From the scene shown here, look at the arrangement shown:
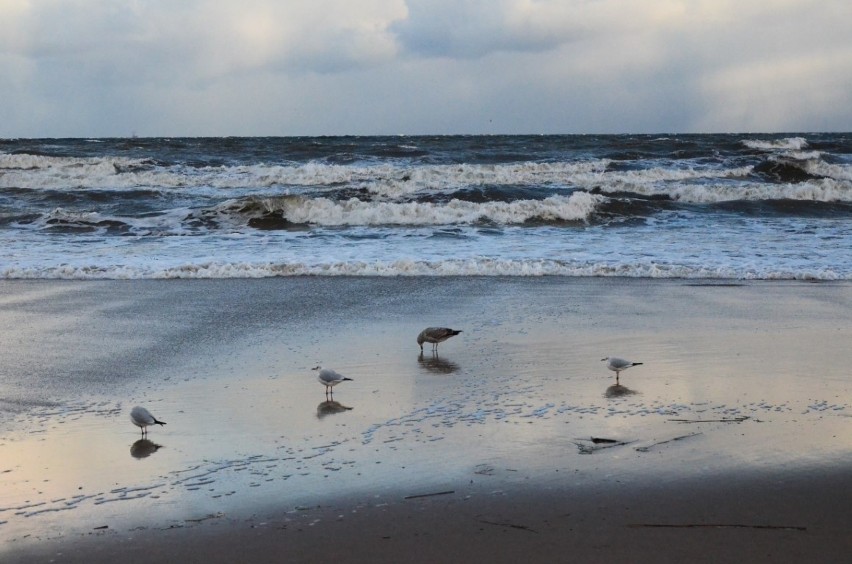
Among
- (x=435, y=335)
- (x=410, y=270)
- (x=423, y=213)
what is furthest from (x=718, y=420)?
(x=423, y=213)

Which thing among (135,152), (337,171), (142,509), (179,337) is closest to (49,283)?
(179,337)

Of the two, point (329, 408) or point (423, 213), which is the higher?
point (423, 213)

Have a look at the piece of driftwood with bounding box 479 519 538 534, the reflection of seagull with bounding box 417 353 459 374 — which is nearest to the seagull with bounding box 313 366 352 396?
the reflection of seagull with bounding box 417 353 459 374

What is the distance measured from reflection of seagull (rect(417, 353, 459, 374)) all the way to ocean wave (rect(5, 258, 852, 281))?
4588mm

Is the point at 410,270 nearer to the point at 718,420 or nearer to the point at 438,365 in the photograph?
the point at 438,365

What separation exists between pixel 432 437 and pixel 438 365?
1724 mm

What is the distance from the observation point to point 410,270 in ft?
38.0

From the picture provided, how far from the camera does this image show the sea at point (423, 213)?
468 inches

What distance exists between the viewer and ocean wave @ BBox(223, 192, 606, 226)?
17.9 meters

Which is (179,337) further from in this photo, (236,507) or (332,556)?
(332,556)

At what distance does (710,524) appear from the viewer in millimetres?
3746

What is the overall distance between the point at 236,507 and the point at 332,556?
2.15ft

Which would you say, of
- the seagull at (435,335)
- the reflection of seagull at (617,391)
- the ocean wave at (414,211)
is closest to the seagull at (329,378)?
the seagull at (435,335)

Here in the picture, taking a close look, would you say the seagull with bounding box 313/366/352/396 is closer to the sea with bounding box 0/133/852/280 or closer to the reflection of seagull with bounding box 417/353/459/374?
the reflection of seagull with bounding box 417/353/459/374
